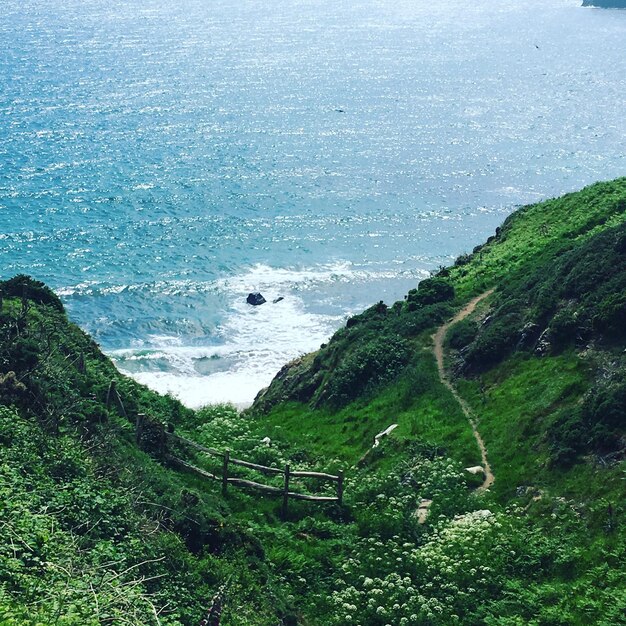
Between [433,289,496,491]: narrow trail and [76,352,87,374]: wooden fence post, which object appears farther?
[76,352,87,374]: wooden fence post

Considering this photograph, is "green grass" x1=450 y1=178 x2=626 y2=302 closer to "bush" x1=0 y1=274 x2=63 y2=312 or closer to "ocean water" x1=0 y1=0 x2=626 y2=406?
"ocean water" x1=0 y1=0 x2=626 y2=406

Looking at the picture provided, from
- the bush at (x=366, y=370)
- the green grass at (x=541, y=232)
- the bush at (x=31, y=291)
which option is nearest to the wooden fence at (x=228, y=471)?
the bush at (x=31, y=291)

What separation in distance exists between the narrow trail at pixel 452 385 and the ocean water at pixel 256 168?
18.4m

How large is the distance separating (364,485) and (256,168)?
77360 mm

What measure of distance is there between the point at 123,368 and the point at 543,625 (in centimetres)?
4670

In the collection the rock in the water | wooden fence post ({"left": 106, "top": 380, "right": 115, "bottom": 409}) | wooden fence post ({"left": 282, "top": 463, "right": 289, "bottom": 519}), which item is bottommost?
wooden fence post ({"left": 282, "top": 463, "right": 289, "bottom": 519})

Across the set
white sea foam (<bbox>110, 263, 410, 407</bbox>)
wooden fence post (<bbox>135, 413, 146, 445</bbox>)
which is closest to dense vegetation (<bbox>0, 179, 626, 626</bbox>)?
wooden fence post (<bbox>135, 413, 146, 445</bbox>)

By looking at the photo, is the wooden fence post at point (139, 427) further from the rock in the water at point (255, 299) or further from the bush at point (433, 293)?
the rock in the water at point (255, 299)

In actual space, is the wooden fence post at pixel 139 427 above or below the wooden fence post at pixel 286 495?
above

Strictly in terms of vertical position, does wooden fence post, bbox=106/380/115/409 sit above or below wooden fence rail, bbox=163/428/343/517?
above

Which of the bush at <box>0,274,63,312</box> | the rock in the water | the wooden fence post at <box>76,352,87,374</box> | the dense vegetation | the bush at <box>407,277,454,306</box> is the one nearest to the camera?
the dense vegetation

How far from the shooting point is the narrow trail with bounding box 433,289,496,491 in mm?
31422

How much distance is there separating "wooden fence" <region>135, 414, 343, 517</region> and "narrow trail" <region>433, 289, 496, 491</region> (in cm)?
555

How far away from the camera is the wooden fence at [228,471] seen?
28.8m
